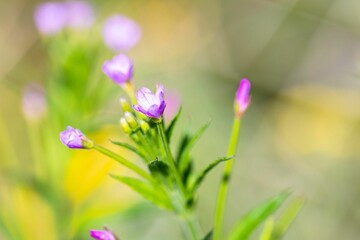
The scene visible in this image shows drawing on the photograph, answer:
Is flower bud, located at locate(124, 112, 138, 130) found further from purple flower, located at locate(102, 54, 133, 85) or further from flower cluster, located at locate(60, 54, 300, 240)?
purple flower, located at locate(102, 54, 133, 85)

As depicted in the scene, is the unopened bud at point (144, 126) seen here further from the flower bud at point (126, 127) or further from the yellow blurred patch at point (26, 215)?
the yellow blurred patch at point (26, 215)

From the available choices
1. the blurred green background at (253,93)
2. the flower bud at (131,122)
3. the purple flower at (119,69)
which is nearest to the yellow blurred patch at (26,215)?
the blurred green background at (253,93)

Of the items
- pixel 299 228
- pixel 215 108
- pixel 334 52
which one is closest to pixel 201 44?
pixel 215 108

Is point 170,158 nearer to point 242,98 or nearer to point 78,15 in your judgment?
point 242,98

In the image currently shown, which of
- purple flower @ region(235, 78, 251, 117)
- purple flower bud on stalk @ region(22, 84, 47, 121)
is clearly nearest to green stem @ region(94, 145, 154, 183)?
purple flower @ region(235, 78, 251, 117)

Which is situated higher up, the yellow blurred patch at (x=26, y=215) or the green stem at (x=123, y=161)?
the yellow blurred patch at (x=26, y=215)

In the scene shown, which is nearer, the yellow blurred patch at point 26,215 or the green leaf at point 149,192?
the green leaf at point 149,192
